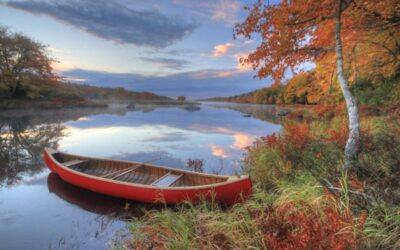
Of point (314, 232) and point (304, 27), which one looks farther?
point (304, 27)

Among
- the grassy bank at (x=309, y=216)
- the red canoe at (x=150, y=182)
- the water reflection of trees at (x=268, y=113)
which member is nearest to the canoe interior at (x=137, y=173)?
the red canoe at (x=150, y=182)

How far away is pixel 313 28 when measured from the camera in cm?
788

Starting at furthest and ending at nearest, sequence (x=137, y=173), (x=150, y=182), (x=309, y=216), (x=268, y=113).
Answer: (x=268, y=113)
(x=137, y=173)
(x=150, y=182)
(x=309, y=216)

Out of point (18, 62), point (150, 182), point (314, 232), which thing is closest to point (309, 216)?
point (314, 232)

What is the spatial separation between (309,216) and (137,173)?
6.68 metres

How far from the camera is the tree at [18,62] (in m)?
34.9

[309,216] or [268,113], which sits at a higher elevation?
[268,113]

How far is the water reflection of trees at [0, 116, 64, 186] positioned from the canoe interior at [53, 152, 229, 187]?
7.19ft

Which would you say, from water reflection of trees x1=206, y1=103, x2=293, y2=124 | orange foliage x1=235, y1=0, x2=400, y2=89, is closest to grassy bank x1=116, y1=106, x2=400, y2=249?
orange foliage x1=235, y1=0, x2=400, y2=89

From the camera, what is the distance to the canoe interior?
293 inches

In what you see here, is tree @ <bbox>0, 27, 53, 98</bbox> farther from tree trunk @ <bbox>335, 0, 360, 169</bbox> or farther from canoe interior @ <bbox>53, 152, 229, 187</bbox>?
tree trunk @ <bbox>335, 0, 360, 169</bbox>

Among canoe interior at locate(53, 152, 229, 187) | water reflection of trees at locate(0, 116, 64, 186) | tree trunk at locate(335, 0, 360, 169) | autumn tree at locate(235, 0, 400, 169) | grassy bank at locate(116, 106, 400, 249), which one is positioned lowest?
water reflection of trees at locate(0, 116, 64, 186)

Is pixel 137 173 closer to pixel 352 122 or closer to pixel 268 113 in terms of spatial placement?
pixel 352 122

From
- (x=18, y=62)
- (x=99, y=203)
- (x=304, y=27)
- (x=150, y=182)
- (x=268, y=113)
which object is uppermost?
(x=18, y=62)
